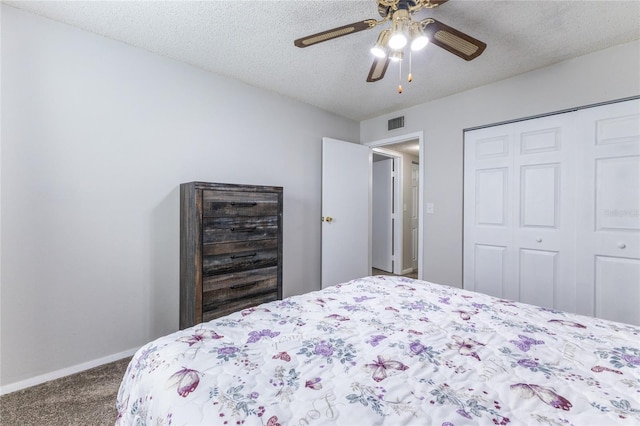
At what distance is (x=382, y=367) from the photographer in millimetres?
903

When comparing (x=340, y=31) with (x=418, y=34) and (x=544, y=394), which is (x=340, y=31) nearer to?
(x=418, y=34)

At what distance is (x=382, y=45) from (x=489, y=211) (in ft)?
6.56

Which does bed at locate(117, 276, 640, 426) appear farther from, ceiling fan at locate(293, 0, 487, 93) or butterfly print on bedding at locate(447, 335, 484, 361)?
ceiling fan at locate(293, 0, 487, 93)

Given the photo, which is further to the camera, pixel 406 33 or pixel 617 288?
pixel 617 288

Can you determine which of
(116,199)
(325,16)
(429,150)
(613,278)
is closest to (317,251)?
(429,150)

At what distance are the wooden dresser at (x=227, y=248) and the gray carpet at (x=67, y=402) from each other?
1.89ft

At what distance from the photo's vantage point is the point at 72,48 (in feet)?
6.29

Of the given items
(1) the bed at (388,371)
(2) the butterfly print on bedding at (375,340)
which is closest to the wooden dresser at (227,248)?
(1) the bed at (388,371)

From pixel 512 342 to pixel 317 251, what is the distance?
8.06ft

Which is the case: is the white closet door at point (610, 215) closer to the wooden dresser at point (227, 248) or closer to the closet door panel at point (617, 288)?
the closet door panel at point (617, 288)

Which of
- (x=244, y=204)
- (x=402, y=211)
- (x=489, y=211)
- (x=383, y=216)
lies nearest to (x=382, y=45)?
(x=244, y=204)

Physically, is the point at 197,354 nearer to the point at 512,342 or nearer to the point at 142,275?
the point at 512,342

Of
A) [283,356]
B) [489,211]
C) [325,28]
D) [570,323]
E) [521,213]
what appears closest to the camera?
[283,356]

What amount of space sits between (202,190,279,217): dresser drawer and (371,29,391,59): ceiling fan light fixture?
4.41 ft
